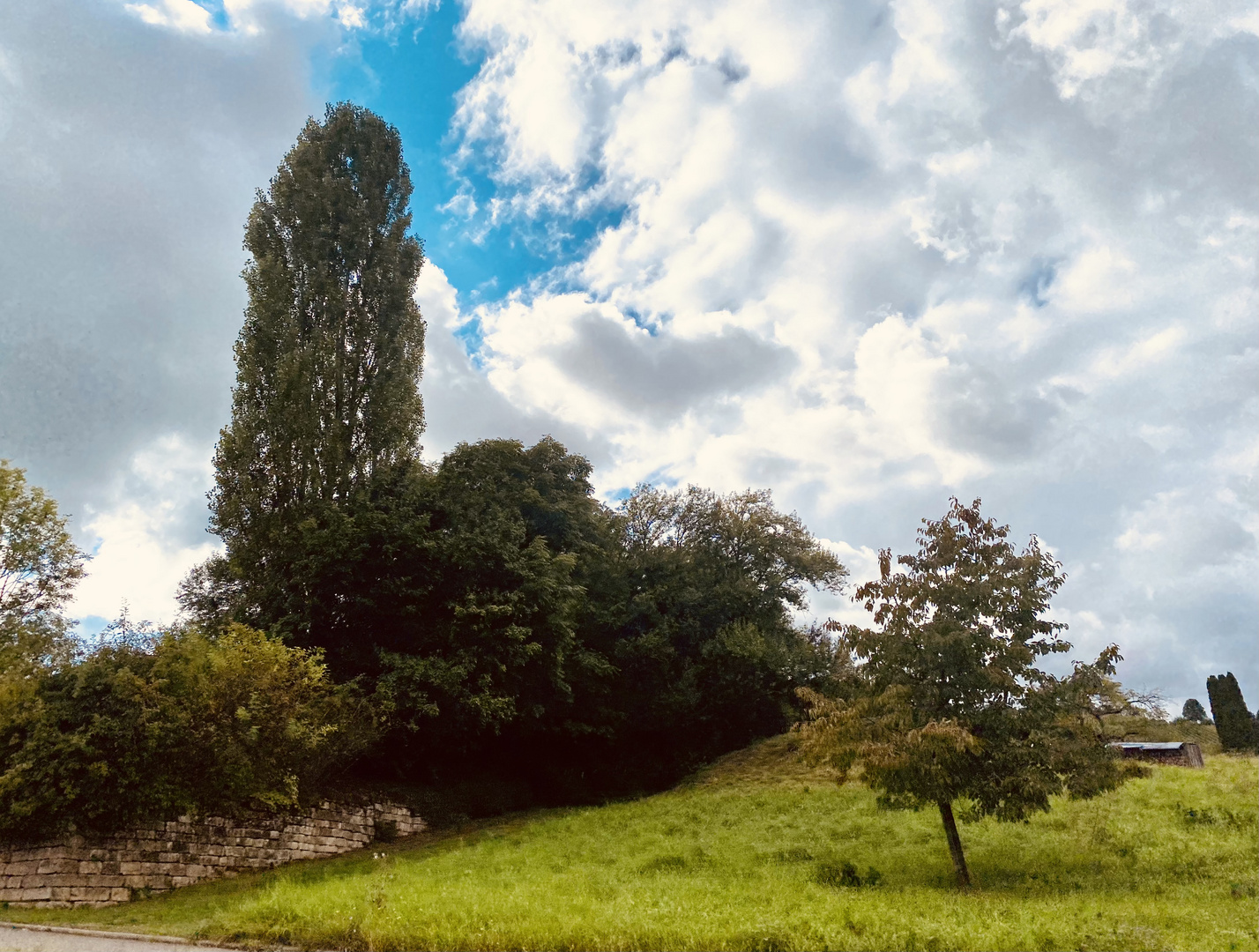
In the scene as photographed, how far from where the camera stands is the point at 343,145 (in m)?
30.8

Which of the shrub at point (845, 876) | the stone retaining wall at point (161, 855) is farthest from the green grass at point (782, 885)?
the stone retaining wall at point (161, 855)

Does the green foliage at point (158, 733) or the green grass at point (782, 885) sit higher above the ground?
the green foliage at point (158, 733)

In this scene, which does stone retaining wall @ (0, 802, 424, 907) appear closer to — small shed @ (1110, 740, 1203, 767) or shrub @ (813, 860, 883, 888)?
shrub @ (813, 860, 883, 888)

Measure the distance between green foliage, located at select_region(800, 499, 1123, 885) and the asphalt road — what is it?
36.8ft

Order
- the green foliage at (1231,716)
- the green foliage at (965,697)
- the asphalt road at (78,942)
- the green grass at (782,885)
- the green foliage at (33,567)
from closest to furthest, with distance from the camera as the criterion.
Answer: the green grass at (782,885), the asphalt road at (78,942), the green foliage at (965,697), the green foliage at (33,567), the green foliage at (1231,716)

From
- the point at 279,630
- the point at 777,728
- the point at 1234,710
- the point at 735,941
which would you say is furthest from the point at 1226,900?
the point at 1234,710

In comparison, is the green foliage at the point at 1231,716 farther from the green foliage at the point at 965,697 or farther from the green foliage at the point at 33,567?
the green foliage at the point at 33,567

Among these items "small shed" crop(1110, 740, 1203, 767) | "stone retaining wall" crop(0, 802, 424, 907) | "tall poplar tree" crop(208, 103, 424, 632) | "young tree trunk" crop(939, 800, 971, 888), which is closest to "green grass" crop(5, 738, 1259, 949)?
"young tree trunk" crop(939, 800, 971, 888)

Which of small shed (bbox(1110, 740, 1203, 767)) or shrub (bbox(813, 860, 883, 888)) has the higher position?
shrub (bbox(813, 860, 883, 888))

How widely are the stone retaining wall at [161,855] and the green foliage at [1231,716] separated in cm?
4648

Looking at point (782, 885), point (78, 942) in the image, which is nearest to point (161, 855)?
point (78, 942)

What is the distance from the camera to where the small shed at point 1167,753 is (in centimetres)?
2864

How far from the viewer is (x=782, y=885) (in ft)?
46.8

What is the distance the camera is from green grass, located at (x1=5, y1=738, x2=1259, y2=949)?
981cm
